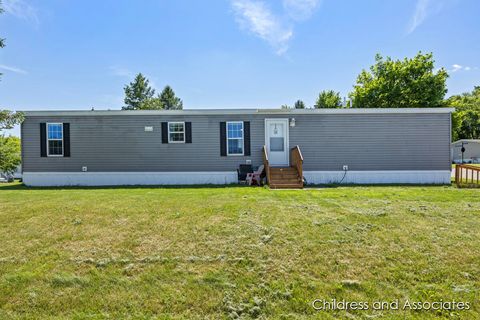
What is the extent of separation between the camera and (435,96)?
2039 cm

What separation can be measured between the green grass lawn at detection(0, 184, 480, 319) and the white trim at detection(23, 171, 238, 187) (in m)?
5.13

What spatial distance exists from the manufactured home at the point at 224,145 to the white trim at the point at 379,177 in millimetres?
41

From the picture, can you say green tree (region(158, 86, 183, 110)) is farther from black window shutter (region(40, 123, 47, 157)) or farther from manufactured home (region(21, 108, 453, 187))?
manufactured home (region(21, 108, 453, 187))

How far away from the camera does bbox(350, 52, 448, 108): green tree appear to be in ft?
66.2

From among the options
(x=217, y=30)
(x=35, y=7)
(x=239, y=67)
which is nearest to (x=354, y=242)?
(x=217, y=30)

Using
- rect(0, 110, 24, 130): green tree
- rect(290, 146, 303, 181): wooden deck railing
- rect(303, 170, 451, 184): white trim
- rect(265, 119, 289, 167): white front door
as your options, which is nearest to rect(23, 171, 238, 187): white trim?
rect(265, 119, 289, 167): white front door

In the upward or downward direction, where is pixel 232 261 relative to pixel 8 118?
downward

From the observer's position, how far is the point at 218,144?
10.6 meters

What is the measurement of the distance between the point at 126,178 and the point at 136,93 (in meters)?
32.6

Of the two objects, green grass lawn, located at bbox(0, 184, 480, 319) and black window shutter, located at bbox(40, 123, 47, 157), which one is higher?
black window shutter, located at bbox(40, 123, 47, 157)

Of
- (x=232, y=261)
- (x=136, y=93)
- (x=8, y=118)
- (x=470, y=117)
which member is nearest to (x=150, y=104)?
(x=136, y=93)

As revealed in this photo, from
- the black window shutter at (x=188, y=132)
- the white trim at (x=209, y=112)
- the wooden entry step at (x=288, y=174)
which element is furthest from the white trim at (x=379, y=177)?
the black window shutter at (x=188, y=132)

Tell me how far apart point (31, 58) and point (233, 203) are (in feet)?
35.3

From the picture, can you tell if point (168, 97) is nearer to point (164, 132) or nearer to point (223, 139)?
point (164, 132)
